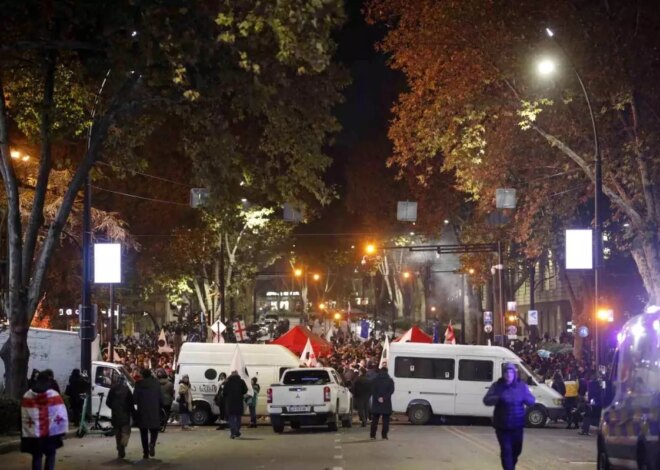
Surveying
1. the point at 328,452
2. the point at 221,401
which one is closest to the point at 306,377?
the point at 221,401

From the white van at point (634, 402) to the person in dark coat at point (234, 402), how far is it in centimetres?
1282

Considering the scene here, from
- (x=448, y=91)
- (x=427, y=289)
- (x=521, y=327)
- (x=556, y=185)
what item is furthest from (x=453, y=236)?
(x=448, y=91)

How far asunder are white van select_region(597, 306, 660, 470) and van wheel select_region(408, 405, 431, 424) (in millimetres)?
18171

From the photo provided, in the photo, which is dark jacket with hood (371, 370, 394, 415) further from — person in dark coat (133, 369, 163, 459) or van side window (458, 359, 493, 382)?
van side window (458, 359, 493, 382)

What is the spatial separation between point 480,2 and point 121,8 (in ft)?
48.2

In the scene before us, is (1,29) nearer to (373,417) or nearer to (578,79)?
(373,417)

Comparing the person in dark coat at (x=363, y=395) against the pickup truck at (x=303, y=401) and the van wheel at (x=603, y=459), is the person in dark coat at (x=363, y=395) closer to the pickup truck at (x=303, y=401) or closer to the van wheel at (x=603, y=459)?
the pickup truck at (x=303, y=401)

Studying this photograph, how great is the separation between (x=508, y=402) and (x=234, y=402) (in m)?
12.6

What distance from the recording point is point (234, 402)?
2636 centimetres

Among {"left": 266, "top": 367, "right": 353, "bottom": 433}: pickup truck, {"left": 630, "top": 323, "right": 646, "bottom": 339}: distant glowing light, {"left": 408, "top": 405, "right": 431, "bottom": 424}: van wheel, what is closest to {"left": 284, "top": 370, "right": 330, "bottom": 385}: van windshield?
{"left": 266, "top": 367, "right": 353, "bottom": 433}: pickup truck

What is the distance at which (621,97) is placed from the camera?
95.6 ft

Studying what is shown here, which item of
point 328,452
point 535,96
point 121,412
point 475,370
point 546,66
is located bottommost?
point 328,452

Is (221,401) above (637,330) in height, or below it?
below

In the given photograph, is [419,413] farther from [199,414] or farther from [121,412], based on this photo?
[121,412]
